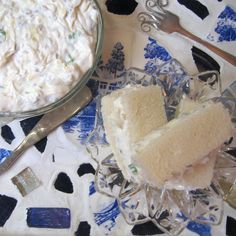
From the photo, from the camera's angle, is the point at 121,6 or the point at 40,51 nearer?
the point at 40,51

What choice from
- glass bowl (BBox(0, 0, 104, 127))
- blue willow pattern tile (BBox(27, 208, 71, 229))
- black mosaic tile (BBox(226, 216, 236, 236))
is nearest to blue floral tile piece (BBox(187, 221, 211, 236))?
black mosaic tile (BBox(226, 216, 236, 236))

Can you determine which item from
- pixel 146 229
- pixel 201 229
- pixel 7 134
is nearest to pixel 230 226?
pixel 201 229

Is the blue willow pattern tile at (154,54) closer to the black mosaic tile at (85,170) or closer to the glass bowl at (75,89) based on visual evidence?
the glass bowl at (75,89)

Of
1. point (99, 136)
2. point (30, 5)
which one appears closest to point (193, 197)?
point (99, 136)

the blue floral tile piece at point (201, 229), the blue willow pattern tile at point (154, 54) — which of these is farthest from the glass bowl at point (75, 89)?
the blue floral tile piece at point (201, 229)

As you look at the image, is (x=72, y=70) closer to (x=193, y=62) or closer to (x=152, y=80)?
(x=152, y=80)

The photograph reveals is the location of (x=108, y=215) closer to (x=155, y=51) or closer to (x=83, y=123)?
(x=83, y=123)
